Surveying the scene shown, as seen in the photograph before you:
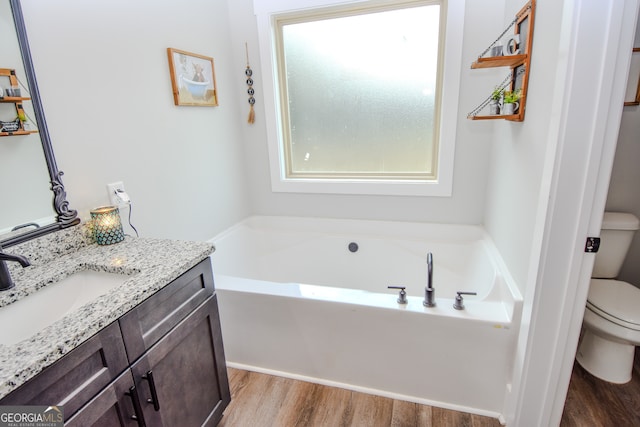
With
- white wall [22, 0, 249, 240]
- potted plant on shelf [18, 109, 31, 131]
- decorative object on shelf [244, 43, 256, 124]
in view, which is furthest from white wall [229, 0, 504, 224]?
potted plant on shelf [18, 109, 31, 131]

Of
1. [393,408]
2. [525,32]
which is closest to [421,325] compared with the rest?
[393,408]

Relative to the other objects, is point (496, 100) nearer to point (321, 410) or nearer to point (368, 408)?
point (368, 408)

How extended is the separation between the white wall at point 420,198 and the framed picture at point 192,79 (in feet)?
1.28

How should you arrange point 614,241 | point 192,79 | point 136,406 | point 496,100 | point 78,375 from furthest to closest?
point 192,79 → point 614,241 → point 496,100 → point 136,406 → point 78,375

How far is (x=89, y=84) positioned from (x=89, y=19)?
10.8 inches

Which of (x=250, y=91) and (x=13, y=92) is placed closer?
(x=13, y=92)

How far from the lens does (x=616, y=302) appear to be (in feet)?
5.59

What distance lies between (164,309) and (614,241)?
230 centimetres

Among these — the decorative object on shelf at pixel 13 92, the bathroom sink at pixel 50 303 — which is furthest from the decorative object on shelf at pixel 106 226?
the decorative object on shelf at pixel 13 92

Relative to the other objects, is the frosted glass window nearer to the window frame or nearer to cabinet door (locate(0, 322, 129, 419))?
the window frame

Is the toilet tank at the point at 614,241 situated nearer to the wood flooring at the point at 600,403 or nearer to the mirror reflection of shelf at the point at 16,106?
the wood flooring at the point at 600,403

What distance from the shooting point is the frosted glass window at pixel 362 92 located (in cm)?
224

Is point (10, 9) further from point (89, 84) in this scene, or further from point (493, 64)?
point (493, 64)

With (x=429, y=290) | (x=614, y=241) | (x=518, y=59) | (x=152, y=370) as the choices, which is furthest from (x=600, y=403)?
(x=152, y=370)
